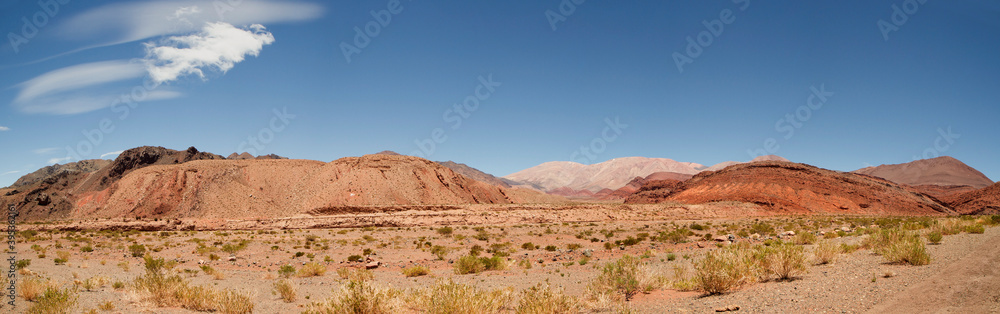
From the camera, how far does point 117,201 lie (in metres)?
55.1

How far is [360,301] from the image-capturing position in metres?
8.38

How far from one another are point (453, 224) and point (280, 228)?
1614 cm

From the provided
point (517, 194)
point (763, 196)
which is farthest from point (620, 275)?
point (517, 194)

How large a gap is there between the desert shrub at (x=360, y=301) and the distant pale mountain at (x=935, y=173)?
178997 mm

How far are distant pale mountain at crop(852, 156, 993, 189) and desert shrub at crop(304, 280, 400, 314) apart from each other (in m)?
179

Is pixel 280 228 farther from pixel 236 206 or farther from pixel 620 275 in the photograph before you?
pixel 620 275

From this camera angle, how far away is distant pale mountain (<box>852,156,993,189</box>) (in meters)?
135

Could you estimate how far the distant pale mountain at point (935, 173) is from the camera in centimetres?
13525

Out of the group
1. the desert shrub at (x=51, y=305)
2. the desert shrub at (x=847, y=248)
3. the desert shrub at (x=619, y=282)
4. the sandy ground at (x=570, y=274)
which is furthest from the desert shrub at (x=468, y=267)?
the desert shrub at (x=847, y=248)

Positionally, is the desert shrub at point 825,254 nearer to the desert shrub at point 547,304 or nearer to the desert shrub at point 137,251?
the desert shrub at point 547,304

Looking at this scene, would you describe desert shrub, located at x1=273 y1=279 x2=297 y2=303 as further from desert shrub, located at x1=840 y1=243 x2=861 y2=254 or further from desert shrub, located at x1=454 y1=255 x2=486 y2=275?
desert shrub, located at x1=840 y1=243 x2=861 y2=254

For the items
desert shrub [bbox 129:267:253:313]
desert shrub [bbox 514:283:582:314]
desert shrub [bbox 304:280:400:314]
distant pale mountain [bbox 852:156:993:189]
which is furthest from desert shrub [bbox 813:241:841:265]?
distant pale mountain [bbox 852:156:993:189]

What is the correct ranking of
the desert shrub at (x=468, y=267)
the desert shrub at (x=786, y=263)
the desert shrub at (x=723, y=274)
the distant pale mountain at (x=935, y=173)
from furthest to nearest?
the distant pale mountain at (x=935, y=173), the desert shrub at (x=468, y=267), the desert shrub at (x=786, y=263), the desert shrub at (x=723, y=274)
